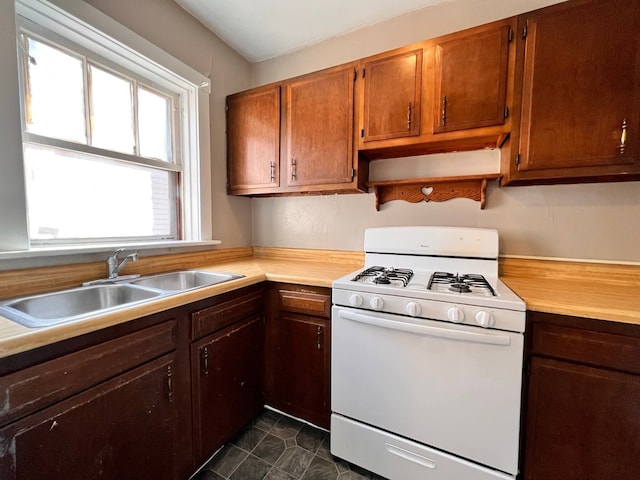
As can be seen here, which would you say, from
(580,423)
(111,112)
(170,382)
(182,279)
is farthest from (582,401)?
(111,112)

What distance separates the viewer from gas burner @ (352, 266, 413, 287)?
1321 millimetres

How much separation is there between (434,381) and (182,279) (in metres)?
1.49

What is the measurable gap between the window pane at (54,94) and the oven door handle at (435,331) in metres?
1.67

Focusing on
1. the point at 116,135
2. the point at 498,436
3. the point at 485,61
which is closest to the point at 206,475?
the point at 498,436

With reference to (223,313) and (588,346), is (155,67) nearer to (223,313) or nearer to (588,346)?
(223,313)

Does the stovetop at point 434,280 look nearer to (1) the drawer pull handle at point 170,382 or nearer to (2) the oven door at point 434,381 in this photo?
(2) the oven door at point 434,381

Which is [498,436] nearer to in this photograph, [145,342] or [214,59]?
[145,342]

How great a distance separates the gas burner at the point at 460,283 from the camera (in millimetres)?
1184

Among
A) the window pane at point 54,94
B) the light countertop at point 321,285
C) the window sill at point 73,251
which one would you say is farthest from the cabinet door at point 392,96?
the window pane at point 54,94

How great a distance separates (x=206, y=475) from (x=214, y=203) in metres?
1.61

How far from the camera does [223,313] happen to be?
1.35 meters

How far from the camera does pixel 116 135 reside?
157cm

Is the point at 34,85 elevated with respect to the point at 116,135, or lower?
elevated

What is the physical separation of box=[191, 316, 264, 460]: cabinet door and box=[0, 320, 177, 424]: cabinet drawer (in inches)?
9.2
